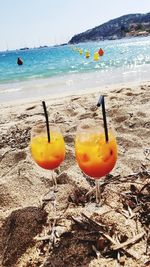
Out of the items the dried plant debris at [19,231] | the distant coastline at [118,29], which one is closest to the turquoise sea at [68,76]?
the dried plant debris at [19,231]

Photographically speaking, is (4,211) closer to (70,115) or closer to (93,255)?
(93,255)

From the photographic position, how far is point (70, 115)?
4.66 m

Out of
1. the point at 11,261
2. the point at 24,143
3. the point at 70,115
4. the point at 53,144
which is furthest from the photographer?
the point at 70,115

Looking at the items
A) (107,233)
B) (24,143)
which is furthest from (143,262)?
(24,143)

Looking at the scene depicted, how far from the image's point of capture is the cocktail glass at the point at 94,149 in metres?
1.75

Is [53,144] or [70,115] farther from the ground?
[53,144]

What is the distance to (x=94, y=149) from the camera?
1757 millimetres

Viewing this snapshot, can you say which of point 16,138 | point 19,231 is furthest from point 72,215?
point 16,138

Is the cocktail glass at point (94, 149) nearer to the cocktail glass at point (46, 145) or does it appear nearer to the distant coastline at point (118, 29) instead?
the cocktail glass at point (46, 145)

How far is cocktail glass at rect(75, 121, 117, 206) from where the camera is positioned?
1.75 m

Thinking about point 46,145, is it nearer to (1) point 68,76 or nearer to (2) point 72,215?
(2) point 72,215

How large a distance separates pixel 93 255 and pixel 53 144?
736 millimetres

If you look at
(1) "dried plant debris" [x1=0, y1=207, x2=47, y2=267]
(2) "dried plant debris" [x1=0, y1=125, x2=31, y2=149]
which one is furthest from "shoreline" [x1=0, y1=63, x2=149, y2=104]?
(1) "dried plant debris" [x1=0, y1=207, x2=47, y2=267]

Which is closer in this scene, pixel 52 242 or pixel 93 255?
pixel 93 255
